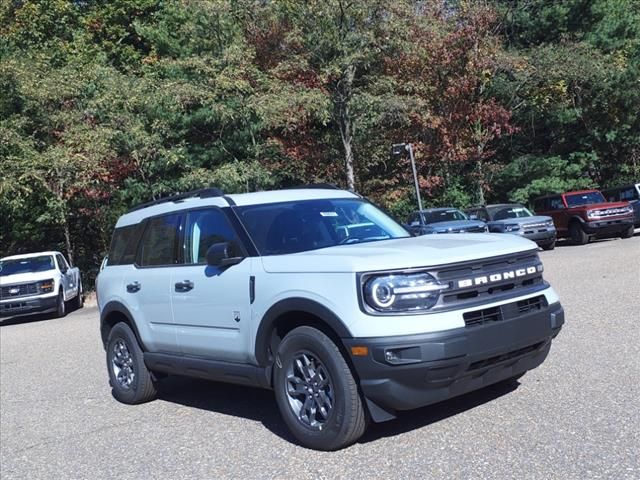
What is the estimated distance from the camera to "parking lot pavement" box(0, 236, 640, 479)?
4559mm

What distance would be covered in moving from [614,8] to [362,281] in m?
31.6

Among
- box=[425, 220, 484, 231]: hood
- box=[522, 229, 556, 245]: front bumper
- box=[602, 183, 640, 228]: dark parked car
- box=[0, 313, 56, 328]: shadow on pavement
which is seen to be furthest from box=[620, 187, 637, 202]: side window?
box=[0, 313, 56, 328]: shadow on pavement

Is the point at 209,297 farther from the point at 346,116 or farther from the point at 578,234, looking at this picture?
the point at 346,116

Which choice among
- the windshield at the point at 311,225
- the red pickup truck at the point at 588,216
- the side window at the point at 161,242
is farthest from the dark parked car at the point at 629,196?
the side window at the point at 161,242

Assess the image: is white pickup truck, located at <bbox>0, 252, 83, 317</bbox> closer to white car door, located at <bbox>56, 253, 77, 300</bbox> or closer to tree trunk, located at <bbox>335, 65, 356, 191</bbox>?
white car door, located at <bbox>56, 253, 77, 300</bbox>

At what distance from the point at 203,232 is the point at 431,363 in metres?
2.67

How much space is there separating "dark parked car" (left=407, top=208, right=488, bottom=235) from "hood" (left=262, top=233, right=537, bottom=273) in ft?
42.8

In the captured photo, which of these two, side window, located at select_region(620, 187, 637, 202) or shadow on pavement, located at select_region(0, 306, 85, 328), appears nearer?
shadow on pavement, located at select_region(0, 306, 85, 328)

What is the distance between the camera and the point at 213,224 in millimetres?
6285

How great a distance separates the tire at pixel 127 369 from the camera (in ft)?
23.6

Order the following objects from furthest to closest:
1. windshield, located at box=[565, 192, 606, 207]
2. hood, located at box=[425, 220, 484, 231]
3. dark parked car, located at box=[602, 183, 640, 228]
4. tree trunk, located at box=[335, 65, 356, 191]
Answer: tree trunk, located at box=[335, 65, 356, 191], dark parked car, located at box=[602, 183, 640, 228], windshield, located at box=[565, 192, 606, 207], hood, located at box=[425, 220, 484, 231]

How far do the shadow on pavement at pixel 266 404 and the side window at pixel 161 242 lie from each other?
4.87ft

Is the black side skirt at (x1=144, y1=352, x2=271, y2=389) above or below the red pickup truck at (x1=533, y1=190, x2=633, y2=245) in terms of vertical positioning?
below

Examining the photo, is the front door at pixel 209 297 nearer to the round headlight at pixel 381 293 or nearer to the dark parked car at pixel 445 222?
the round headlight at pixel 381 293
